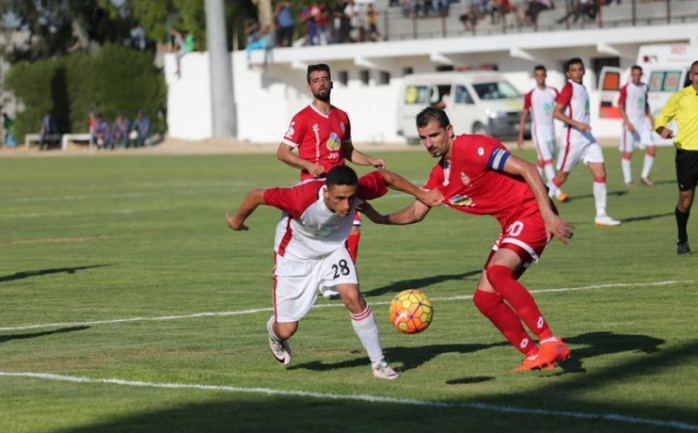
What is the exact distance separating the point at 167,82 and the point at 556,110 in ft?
182

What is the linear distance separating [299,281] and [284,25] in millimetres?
60314

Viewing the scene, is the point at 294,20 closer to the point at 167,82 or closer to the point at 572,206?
the point at 167,82

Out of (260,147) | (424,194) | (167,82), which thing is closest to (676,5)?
(260,147)

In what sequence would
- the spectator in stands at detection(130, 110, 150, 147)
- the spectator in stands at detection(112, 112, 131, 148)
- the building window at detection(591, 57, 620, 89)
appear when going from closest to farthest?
the building window at detection(591, 57, 620, 89), the spectator in stands at detection(112, 112, 131, 148), the spectator in stands at detection(130, 110, 150, 147)

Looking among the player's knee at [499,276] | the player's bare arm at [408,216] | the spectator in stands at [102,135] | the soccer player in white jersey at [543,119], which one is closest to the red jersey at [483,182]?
the player's bare arm at [408,216]

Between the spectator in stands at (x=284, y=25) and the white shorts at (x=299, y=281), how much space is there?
59.6m

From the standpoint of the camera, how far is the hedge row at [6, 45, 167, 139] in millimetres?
77125

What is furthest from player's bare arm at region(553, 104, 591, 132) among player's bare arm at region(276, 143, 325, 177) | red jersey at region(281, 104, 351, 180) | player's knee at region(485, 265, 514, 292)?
A: player's knee at region(485, 265, 514, 292)

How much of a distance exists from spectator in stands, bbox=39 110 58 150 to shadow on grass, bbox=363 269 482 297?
60.9 metres

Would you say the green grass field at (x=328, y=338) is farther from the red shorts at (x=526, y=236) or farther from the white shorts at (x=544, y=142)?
the white shorts at (x=544, y=142)

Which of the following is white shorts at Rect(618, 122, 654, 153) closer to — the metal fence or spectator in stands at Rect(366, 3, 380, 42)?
the metal fence

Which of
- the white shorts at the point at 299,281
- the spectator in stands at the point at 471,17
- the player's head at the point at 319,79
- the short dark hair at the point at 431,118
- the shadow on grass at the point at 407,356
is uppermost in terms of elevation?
the spectator in stands at the point at 471,17

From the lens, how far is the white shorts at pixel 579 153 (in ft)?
75.9

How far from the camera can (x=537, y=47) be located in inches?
2319
